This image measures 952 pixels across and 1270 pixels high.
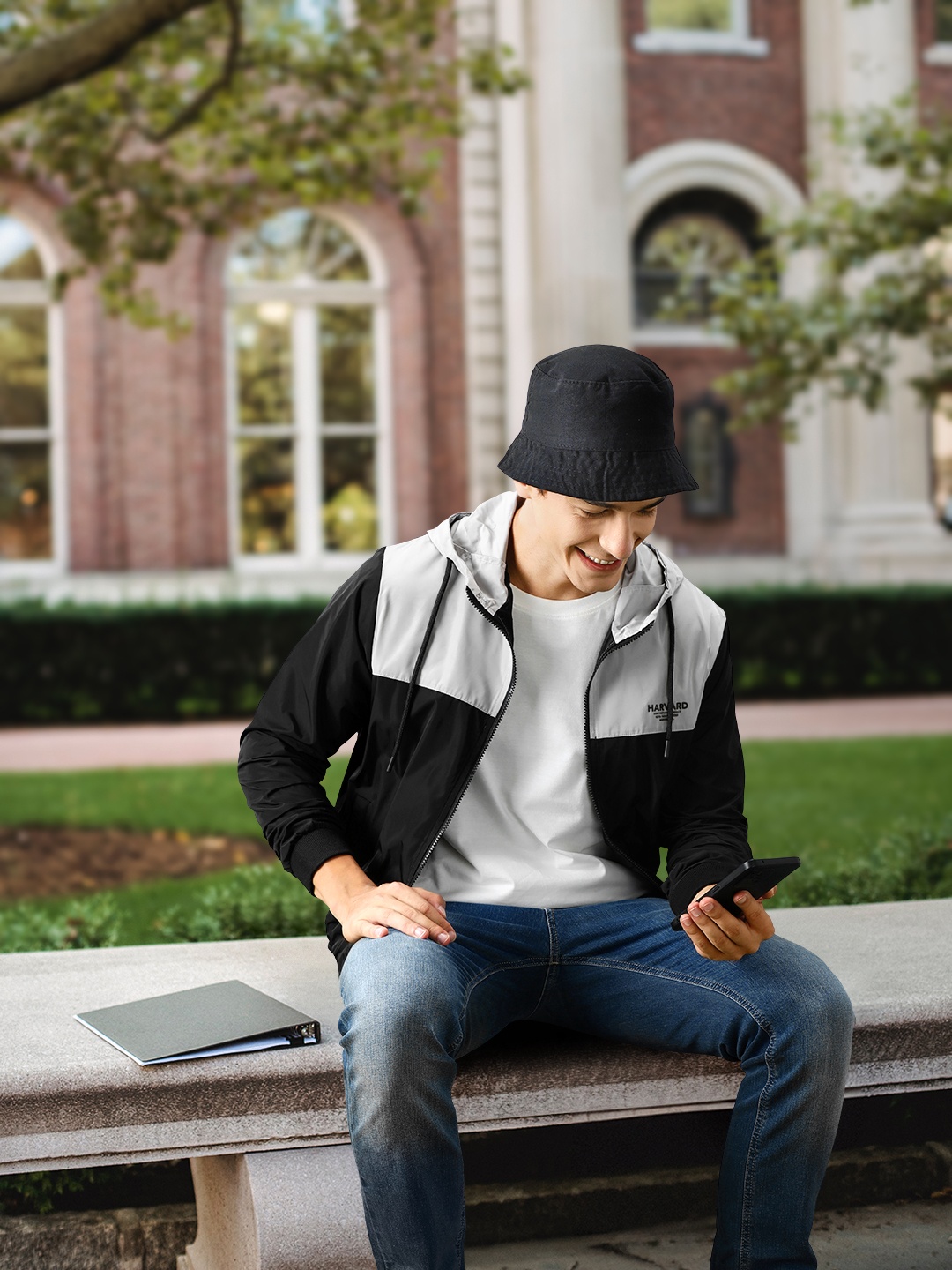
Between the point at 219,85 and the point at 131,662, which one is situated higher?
the point at 219,85

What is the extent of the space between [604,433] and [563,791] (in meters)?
0.66

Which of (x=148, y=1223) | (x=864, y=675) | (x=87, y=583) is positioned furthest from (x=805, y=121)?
(x=148, y=1223)

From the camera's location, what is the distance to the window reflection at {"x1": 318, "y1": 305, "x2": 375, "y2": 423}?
616 inches

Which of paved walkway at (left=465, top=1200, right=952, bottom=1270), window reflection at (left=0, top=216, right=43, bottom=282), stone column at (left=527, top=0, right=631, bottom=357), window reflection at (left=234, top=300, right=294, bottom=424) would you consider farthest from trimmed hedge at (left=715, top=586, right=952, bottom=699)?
paved walkway at (left=465, top=1200, right=952, bottom=1270)

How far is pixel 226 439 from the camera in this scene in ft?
50.0

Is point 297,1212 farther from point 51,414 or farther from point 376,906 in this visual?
point 51,414

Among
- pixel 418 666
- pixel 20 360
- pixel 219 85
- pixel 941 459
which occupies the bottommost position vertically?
pixel 418 666

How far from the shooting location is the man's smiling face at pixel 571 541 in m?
2.39

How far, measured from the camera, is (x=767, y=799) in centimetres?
740

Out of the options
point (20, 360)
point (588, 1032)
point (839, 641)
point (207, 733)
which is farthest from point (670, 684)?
point (20, 360)

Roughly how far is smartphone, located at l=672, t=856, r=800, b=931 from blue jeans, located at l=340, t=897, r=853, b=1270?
0.49 feet

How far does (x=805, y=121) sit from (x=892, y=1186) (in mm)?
16061

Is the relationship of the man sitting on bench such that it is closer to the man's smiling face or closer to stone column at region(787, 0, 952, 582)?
the man's smiling face

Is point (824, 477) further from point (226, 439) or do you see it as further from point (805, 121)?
point (226, 439)
